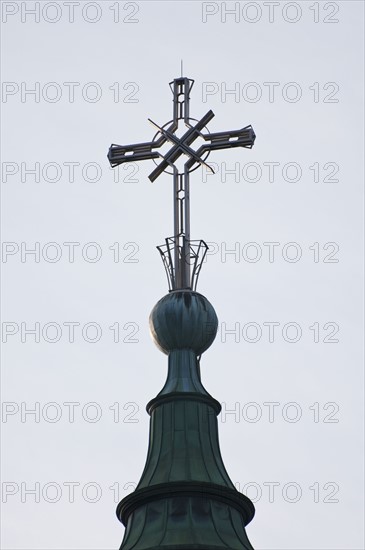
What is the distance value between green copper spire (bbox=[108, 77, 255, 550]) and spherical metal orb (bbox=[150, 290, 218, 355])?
0.03 m

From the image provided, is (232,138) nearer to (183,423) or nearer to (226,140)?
(226,140)

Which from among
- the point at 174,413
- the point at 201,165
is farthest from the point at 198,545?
the point at 201,165

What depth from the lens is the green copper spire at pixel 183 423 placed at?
135 feet

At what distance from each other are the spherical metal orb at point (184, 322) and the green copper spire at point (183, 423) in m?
0.03

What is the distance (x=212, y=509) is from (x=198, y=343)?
5.20 meters

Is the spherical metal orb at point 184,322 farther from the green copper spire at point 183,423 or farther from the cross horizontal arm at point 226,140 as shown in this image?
the cross horizontal arm at point 226,140

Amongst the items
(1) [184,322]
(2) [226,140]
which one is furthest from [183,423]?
(2) [226,140]

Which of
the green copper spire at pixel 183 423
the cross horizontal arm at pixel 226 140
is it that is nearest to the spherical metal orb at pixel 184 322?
the green copper spire at pixel 183 423

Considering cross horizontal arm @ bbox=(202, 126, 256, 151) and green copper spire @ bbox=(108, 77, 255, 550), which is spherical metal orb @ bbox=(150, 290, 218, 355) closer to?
green copper spire @ bbox=(108, 77, 255, 550)

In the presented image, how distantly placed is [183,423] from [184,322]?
9.40 ft

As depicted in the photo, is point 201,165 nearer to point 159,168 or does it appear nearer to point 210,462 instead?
point 159,168

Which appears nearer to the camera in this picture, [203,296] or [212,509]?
[212,509]

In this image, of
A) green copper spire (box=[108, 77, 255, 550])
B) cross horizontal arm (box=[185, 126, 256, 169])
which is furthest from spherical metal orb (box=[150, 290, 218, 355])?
cross horizontal arm (box=[185, 126, 256, 169])

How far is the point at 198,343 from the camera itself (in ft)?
147
